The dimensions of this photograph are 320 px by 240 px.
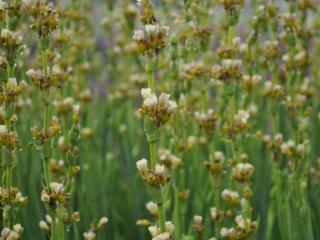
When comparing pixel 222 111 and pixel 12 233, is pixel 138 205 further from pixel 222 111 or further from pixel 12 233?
pixel 12 233

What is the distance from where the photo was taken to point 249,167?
2.23 m

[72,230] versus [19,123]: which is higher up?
[19,123]

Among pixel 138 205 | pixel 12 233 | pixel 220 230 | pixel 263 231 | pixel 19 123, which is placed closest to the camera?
pixel 12 233

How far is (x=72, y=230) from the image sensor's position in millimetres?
2732

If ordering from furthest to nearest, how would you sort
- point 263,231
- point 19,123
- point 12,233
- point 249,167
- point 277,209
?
point 19,123
point 263,231
point 277,209
point 249,167
point 12,233

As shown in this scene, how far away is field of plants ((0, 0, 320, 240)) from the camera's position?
1916 millimetres

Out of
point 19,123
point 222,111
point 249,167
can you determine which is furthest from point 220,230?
point 19,123

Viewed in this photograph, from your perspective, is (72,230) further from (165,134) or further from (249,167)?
(249,167)

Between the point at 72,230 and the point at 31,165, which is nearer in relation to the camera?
the point at 72,230

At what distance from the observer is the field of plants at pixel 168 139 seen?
6.29ft

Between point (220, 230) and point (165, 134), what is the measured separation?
31.4 inches

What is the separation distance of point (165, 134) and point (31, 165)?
78 cm

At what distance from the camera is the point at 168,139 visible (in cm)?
313

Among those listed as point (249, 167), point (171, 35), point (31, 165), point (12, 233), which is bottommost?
point (12, 233)
